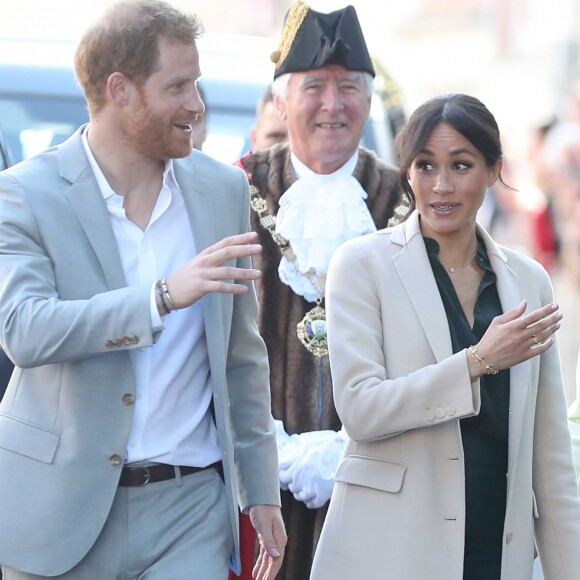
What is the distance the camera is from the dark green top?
12.4 ft

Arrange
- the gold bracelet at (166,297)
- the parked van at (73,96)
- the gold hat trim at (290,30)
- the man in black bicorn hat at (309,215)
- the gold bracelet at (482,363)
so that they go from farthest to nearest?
the parked van at (73,96) < the gold hat trim at (290,30) < the man in black bicorn hat at (309,215) < the gold bracelet at (482,363) < the gold bracelet at (166,297)

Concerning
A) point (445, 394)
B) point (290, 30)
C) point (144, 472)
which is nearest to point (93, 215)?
point (144, 472)

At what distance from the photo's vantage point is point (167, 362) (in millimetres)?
3730

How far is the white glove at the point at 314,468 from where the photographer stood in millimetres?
4695

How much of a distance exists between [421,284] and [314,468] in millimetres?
1034

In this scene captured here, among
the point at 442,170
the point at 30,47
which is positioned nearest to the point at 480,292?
the point at 442,170

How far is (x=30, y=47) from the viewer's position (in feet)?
25.4

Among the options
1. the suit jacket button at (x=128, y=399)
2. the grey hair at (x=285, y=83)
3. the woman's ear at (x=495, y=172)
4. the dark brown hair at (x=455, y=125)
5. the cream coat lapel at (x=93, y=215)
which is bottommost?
the suit jacket button at (x=128, y=399)

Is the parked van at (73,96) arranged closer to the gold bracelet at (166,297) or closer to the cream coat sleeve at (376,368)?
the cream coat sleeve at (376,368)

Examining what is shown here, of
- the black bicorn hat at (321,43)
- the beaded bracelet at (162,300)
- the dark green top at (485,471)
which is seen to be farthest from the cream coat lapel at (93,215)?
the black bicorn hat at (321,43)

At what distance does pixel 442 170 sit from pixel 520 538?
0.91 meters

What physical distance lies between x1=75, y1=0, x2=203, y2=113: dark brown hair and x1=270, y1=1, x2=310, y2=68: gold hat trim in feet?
4.47

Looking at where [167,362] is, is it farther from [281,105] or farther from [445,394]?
[281,105]

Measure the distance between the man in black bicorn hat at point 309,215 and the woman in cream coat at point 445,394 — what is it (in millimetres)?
925
